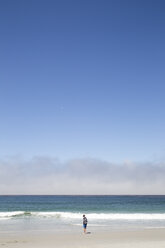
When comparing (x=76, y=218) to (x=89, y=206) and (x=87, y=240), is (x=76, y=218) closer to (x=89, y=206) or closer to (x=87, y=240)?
(x=87, y=240)

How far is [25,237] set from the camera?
20.2 metres

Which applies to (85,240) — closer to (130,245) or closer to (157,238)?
(130,245)

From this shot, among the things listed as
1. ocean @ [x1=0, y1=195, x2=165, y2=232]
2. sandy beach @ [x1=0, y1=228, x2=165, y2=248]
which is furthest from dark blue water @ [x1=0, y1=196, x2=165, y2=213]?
sandy beach @ [x1=0, y1=228, x2=165, y2=248]

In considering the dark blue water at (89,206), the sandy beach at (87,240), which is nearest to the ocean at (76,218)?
the dark blue water at (89,206)

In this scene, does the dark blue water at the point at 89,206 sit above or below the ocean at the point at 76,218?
below

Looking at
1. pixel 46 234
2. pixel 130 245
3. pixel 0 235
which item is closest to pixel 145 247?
pixel 130 245

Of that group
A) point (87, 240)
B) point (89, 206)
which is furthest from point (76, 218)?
point (89, 206)

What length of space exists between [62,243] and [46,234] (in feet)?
12.5

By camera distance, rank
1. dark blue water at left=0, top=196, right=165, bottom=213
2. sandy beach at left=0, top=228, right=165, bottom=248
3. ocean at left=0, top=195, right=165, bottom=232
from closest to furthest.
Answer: sandy beach at left=0, top=228, right=165, bottom=248, ocean at left=0, top=195, right=165, bottom=232, dark blue water at left=0, top=196, right=165, bottom=213

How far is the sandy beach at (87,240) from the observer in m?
17.5

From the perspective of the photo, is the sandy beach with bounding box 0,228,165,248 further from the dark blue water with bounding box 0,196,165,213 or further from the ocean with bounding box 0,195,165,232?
the dark blue water with bounding box 0,196,165,213

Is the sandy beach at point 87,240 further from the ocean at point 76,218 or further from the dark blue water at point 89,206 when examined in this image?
the dark blue water at point 89,206

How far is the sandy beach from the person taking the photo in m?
17.5

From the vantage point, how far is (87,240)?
1919cm
